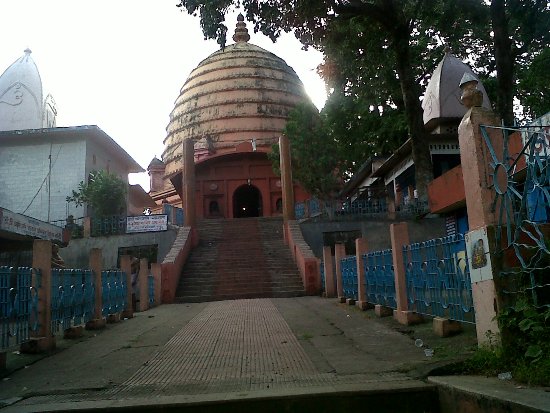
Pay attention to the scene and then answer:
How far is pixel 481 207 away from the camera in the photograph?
4773 mm

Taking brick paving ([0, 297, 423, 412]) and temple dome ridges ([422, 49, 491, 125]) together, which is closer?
brick paving ([0, 297, 423, 412])

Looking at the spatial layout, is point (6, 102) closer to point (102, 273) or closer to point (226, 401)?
point (102, 273)

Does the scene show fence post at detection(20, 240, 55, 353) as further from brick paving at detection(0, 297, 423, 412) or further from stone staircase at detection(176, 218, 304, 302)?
stone staircase at detection(176, 218, 304, 302)

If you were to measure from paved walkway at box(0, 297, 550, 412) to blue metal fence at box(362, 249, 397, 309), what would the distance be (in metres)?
0.46

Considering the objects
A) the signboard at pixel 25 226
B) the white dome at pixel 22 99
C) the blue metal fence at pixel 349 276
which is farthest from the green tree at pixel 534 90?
the white dome at pixel 22 99

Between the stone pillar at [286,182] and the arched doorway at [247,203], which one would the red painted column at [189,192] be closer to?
the stone pillar at [286,182]

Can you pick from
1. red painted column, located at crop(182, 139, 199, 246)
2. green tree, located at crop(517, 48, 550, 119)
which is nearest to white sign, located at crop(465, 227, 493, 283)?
green tree, located at crop(517, 48, 550, 119)

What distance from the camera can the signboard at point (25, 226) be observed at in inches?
586

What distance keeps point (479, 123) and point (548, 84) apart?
15.6 meters

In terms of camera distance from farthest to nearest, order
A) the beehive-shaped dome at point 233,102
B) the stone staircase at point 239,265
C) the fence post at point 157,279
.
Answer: the beehive-shaped dome at point 233,102 → the stone staircase at point 239,265 → the fence post at point 157,279

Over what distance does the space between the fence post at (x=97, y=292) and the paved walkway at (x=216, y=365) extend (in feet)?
1.38

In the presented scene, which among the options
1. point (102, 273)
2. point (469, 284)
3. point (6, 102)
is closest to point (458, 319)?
point (469, 284)

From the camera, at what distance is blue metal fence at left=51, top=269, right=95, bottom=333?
24.7 feet

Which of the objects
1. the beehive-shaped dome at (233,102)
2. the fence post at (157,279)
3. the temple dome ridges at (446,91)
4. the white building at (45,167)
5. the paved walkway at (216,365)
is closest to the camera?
the paved walkway at (216,365)
